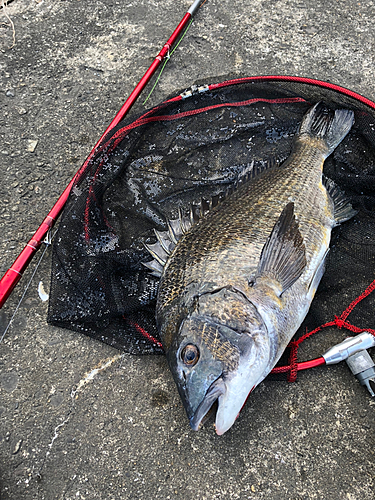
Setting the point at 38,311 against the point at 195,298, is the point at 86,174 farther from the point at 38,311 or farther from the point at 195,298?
the point at 195,298

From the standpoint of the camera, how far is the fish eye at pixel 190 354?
2154 mm

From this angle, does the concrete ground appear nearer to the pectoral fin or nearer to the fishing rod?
the fishing rod

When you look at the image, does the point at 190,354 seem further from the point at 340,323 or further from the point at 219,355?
the point at 340,323

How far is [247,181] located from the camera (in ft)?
10.4

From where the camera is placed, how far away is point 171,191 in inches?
133

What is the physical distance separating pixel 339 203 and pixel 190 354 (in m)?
1.90

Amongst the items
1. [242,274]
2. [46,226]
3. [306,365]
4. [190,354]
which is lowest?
[46,226]

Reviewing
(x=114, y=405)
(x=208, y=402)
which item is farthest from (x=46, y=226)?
(x=208, y=402)

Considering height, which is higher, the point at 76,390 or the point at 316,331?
the point at 316,331

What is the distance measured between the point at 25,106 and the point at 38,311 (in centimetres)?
248

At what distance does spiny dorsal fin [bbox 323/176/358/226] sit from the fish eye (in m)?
1.71

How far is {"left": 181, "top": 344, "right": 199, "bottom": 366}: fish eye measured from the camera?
7.07 ft

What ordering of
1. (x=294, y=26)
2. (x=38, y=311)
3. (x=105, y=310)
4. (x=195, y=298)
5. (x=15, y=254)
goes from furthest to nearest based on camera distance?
(x=294, y=26), (x=15, y=254), (x=38, y=311), (x=105, y=310), (x=195, y=298)

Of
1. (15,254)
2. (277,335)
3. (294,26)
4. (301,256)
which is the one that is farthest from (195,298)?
(294,26)
